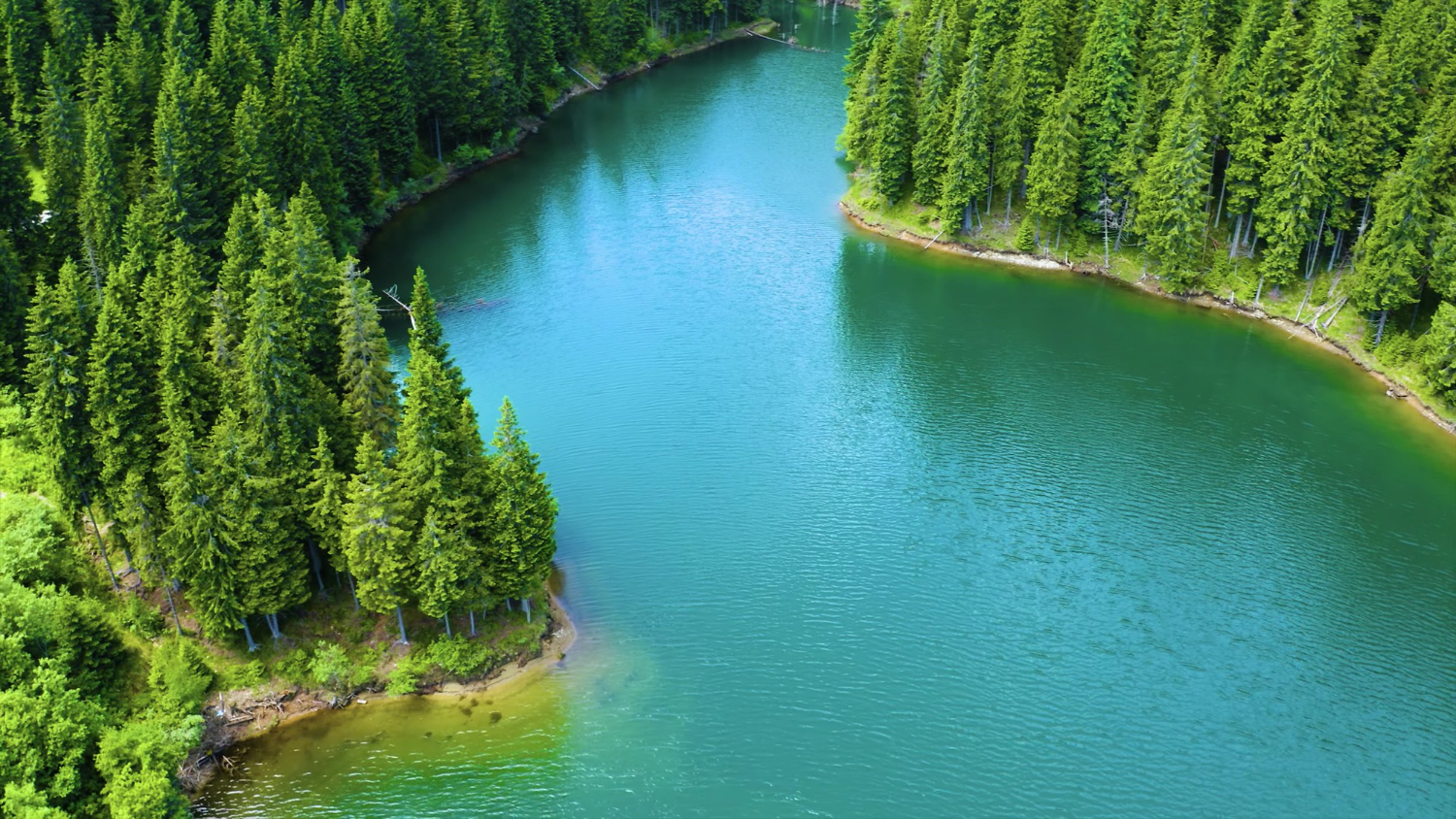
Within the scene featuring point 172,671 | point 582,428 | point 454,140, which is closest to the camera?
point 172,671

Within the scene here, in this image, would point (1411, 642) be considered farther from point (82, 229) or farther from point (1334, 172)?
point (82, 229)

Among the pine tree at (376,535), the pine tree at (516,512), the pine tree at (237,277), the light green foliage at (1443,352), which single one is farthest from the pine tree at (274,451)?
the light green foliage at (1443,352)

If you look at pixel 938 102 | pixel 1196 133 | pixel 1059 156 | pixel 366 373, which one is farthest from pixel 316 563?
pixel 1196 133

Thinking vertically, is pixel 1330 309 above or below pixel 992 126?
below

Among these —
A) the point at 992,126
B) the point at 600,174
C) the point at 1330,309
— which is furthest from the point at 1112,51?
the point at 600,174

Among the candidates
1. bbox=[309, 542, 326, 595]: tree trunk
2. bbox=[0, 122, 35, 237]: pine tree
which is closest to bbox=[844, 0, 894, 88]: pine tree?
bbox=[0, 122, 35, 237]: pine tree

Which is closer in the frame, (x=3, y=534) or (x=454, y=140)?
(x=3, y=534)

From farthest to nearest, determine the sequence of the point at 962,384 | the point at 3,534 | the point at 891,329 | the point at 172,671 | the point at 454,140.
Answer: the point at 454,140 < the point at 891,329 < the point at 962,384 < the point at 3,534 < the point at 172,671

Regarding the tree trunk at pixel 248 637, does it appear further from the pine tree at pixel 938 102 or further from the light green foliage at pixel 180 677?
the pine tree at pixel 938 102
